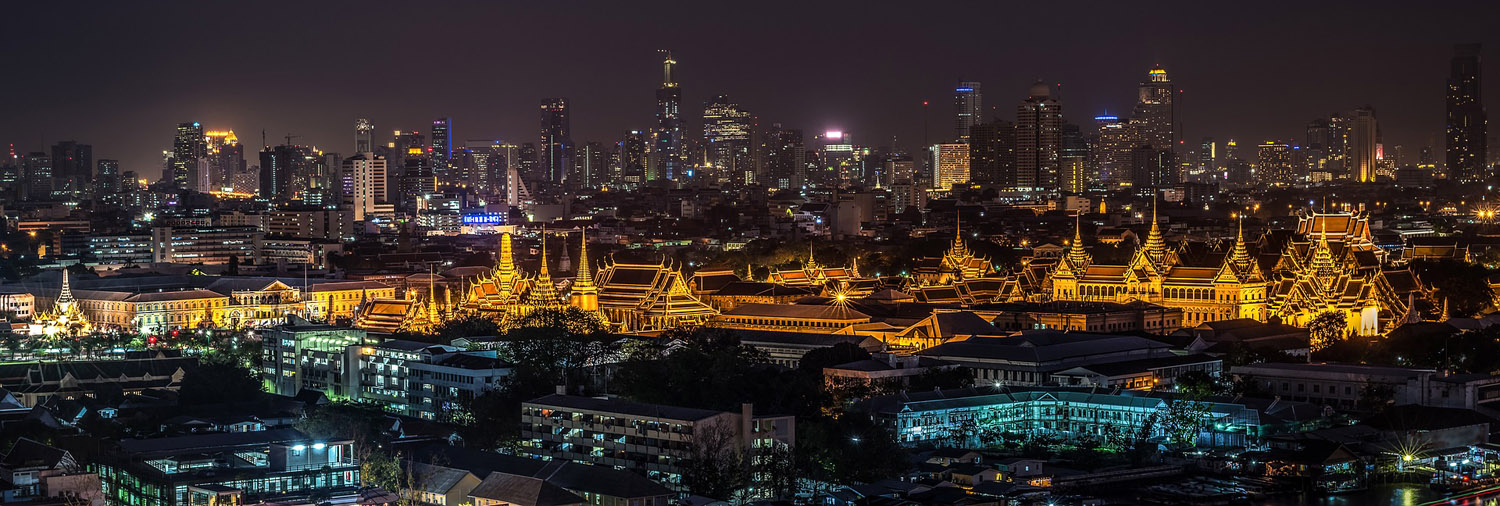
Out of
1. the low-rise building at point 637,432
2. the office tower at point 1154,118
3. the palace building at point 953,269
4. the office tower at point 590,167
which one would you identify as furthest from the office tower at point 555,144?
the low-rise building at point 637,432

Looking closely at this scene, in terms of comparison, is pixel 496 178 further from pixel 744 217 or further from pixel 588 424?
pixel 588 424

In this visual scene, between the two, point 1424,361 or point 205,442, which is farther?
point 1424,361

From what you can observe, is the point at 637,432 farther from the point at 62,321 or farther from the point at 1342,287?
the point at 62,321

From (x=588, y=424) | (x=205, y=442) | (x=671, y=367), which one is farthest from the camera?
(x=671, y=367)

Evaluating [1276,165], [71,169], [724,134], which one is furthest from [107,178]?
[1276,165]

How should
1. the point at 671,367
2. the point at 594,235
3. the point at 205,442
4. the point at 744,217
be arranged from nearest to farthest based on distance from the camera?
the point at 205,442 < the point at 671,367 < the point at 594,235 < the point at 744,217

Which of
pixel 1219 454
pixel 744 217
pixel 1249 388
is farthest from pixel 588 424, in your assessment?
pixel 744 217

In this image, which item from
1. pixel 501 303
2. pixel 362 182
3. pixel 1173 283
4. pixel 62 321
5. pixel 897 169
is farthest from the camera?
pixel 897 169
